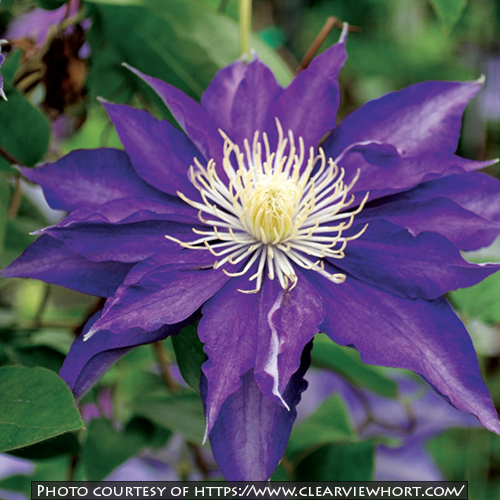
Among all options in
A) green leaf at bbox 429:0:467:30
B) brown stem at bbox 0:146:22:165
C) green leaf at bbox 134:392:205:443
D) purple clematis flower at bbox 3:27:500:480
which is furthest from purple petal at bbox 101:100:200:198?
green leaf at bbox 429:0:467:30

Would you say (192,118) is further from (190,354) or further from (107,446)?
(107,446)

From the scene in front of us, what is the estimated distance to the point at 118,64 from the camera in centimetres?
63

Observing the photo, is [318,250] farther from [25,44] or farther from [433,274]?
[25,44]

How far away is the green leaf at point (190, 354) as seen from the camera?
43 centimetres

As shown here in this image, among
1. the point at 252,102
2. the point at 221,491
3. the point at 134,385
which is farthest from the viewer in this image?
the point at 134,385

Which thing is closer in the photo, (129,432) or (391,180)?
(391,180)

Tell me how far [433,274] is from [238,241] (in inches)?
5.8

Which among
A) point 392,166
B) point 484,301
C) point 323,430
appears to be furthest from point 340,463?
point 392,166

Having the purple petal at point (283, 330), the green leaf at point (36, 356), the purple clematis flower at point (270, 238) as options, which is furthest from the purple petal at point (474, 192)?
the green leaf at point (36, 356)

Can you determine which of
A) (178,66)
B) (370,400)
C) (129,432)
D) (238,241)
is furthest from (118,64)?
(370,400)

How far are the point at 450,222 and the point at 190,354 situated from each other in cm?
21

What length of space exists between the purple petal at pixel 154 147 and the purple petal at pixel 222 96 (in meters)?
0.04

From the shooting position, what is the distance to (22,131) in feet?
1.74

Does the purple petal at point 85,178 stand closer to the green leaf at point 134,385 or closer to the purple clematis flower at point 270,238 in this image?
the purple clematis flower at point 270,238
